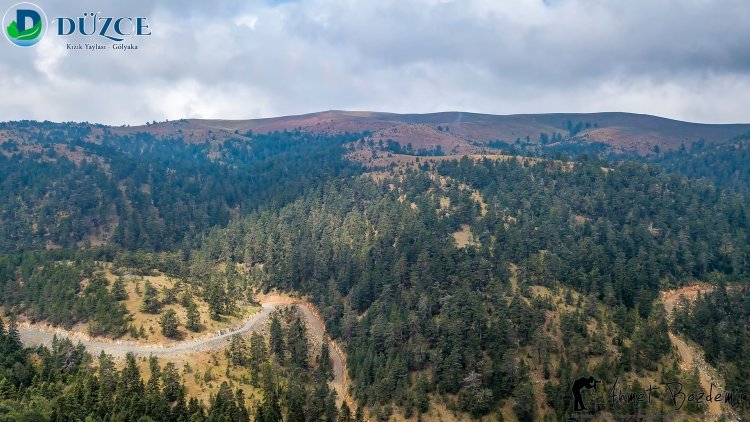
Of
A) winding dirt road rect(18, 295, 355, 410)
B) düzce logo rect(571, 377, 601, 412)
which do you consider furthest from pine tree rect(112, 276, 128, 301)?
düzce logo rect(571, 377, 601, 412)

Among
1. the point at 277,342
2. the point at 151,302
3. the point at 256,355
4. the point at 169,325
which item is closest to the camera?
the point at 256,355

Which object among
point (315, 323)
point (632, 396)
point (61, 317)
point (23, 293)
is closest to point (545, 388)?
point (632, 396)

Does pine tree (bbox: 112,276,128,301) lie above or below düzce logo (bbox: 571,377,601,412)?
above

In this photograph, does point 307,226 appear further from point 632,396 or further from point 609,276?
point 632,396

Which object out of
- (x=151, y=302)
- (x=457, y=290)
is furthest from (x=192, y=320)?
(x=457, y=290)

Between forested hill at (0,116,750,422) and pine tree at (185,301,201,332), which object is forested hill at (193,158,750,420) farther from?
pine tree at (185,301,201,332)

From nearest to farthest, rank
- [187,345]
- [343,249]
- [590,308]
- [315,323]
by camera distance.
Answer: [187,345]
[590,308]
[315,323]
[343,249]

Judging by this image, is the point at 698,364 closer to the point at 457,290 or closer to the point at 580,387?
the point at 580,387

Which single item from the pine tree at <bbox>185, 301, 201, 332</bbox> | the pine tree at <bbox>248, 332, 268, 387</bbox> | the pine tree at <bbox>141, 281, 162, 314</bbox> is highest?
the pine tree at <bbox>141, 281, 162, 314</bbox>
